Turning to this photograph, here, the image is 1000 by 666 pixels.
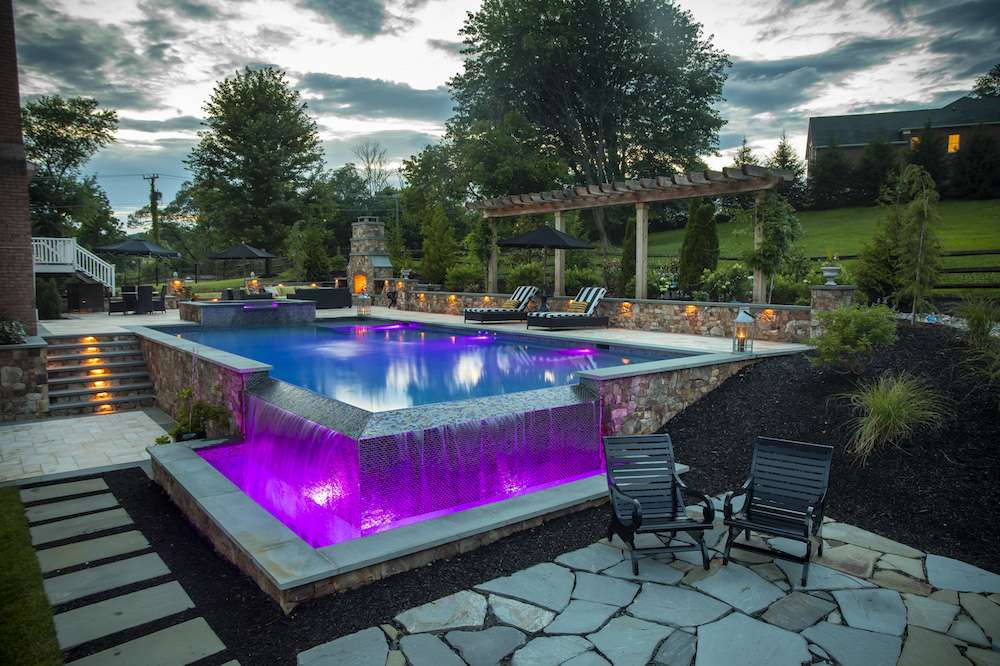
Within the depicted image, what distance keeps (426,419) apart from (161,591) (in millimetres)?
2403

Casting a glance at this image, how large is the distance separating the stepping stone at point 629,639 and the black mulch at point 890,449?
99.2 inches

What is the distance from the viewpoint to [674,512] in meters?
4.66

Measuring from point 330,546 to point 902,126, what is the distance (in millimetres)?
48862

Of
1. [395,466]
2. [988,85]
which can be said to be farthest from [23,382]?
[988,85]

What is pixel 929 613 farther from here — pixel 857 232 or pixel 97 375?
pixel 857 232

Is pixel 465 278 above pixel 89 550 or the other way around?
above

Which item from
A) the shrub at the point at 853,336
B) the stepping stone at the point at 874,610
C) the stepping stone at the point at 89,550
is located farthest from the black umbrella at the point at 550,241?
the stepping stone at the point at 874,610

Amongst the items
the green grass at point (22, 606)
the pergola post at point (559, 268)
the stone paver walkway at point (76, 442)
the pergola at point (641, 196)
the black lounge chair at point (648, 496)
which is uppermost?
the pergola at point (641, 196)

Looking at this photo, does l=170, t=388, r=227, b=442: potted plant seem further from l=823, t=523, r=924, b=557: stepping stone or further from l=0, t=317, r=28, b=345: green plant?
l=823, t=523, r=924, b=557: stepping stone

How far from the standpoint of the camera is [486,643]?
10.9ft

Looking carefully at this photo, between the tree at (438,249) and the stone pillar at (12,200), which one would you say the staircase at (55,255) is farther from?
the tree at (438,249)

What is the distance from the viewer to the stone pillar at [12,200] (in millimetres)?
10305

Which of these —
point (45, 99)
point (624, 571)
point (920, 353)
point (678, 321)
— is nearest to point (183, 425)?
point (624, 571)

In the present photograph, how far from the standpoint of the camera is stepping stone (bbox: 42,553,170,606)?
4043mm
